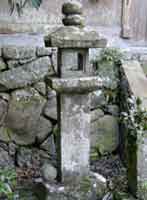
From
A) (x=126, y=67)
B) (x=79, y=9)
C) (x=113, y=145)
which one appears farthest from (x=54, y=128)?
(x=79, y=9)

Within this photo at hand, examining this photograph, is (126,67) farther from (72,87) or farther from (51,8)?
(72,87)

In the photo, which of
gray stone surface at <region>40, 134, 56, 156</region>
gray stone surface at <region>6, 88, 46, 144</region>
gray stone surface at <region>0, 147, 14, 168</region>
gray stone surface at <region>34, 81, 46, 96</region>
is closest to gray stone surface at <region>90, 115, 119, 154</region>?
gray stone surface at <region>40, 134, 56, 156</region>

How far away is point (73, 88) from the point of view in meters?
2.68

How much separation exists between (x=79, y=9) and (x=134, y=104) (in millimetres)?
1079

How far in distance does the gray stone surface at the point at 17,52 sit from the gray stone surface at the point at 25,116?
395 millimetres

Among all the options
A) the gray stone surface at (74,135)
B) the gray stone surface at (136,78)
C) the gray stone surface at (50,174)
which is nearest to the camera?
the gray stone surface at (74,135)

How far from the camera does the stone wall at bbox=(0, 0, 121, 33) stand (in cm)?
421

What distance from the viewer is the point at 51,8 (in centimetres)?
442

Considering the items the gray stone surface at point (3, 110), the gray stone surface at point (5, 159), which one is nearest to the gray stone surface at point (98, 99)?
the gray stone surface at point (3, 110)

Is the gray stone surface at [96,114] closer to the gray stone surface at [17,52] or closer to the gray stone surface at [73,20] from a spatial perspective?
the gray stone surface at [17,52]

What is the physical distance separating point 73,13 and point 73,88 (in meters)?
0.57

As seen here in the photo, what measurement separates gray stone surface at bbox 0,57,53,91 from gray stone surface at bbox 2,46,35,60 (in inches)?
4.2

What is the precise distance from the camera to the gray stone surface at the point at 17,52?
403 cm

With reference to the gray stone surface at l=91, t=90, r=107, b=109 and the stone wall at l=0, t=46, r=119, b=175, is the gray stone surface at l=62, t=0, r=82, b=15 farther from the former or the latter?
the gray stone surface at l=91, t=90, r=107, b=109
